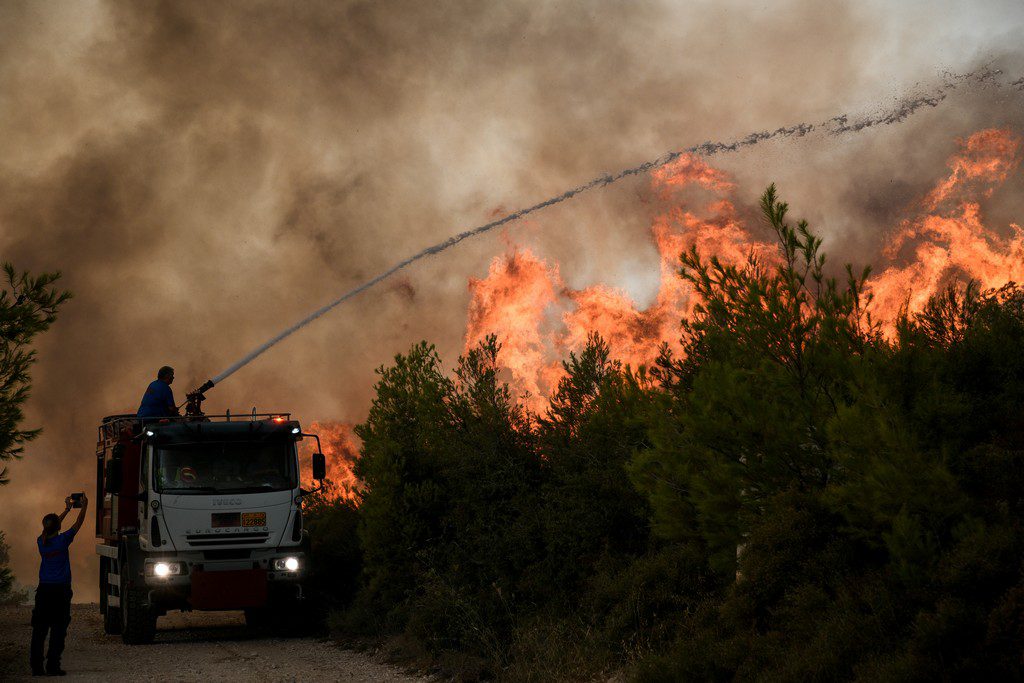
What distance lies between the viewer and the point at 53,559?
13906 mm

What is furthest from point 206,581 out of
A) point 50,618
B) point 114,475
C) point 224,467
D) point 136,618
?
point 50,618

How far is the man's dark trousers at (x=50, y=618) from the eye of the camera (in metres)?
13.9

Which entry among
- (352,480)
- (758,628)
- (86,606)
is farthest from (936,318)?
(86,606)

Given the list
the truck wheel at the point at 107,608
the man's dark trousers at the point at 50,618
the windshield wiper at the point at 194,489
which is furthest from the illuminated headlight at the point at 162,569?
the man's dark trousers at the point at 50,618

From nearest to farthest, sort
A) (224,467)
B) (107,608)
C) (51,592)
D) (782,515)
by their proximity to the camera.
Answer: (782,515), (51,592), (224,467), (107,608)

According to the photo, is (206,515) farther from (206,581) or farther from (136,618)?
(136,618)

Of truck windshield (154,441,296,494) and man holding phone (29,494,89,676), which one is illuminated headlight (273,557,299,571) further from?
man holding phone (29,494,89,676)

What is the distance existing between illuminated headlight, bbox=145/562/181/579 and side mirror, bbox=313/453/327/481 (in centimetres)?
272

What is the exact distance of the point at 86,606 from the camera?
31750 millimetres

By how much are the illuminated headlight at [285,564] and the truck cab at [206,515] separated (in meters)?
0.02

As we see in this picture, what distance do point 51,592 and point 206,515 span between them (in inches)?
136

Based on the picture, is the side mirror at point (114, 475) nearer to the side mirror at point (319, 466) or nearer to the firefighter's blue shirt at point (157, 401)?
the firefighter's blue shirt at point (157, 401)

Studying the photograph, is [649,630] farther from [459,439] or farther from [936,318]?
[459,439]

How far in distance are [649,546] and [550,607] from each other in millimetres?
1723
